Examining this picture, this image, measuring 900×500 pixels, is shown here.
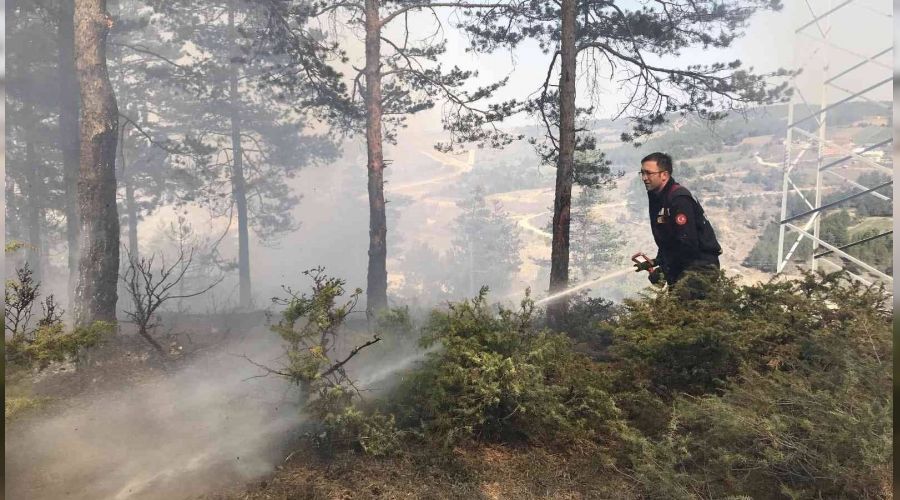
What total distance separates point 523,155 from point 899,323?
21684mm

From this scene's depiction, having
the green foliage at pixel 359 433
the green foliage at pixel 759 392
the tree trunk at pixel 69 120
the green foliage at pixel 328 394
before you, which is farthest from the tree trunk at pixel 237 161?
the green foliage at pixel 759 392

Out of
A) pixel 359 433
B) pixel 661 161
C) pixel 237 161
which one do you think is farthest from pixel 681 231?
pixel 237 161

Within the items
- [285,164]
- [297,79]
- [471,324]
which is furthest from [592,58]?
[285,164]

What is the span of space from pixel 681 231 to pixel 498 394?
2.47 meters

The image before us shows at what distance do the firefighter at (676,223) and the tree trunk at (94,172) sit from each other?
7730 mm

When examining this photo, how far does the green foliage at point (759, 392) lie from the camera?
9.25ft

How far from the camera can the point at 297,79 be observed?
11.4 metres

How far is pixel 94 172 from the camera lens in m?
7.71

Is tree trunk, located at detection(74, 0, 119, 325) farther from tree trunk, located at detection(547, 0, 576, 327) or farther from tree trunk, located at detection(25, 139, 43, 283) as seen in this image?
tree trunk, located at detection(25, 139, 43, 283)

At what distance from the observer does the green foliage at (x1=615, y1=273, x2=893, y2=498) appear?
2818 millimetres

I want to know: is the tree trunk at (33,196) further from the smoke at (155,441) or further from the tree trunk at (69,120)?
the smoke at (155,441)

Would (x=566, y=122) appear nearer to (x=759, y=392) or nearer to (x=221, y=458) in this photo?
(x=759, y=392)

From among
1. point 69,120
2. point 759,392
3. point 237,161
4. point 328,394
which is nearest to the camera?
point 759,392

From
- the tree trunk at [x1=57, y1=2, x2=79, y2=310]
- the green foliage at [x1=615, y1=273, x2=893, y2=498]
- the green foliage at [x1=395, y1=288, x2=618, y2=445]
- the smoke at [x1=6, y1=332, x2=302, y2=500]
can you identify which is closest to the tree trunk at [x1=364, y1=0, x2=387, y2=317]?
the smoke at [x1=6, y1=332, x2=302, y2=500]
